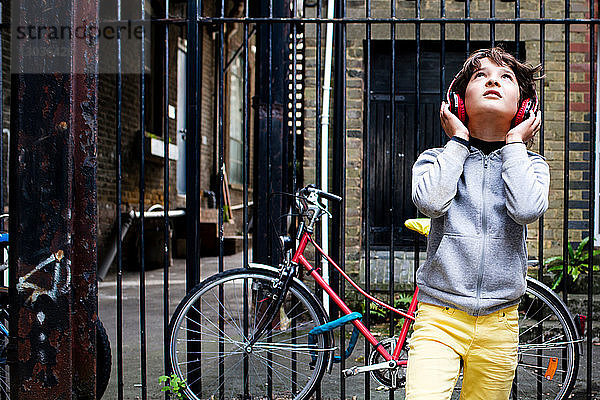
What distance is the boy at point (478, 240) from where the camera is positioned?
7.16 ft

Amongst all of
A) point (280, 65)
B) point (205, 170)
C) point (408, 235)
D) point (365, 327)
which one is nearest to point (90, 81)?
point (365, 327)

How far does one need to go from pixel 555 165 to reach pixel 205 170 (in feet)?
29.1

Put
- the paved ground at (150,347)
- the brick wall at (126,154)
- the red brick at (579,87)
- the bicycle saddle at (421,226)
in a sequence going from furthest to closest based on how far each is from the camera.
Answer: the brick wall at (126,154), the red brick at (579,87), the paved ground at (150,347), the bicycle saddle at (421,226)

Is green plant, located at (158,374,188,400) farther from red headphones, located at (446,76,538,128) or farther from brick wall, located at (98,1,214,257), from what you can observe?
brick wall, located at (98,1,214,257)

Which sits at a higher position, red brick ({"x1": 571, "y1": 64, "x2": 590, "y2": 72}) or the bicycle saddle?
red brick ({"x1": 571, "y1": 64, "x2": 590, "y2": 72})

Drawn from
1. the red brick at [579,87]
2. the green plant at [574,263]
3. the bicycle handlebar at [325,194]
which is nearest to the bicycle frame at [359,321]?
the bicycle handlebar at [325,194]

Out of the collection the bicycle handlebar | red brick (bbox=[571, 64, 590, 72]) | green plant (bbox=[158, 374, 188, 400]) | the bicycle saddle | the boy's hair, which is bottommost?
green plant (bbox=[158, 374, 188, 400])

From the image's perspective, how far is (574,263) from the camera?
5988 mm

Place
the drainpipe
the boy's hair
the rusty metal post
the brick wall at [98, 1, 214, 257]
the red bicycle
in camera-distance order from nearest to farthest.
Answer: the boy's hair < the rusty metal post < the red bicycle < the drainpipe < the brick wall at [98, 1, 214, 257]

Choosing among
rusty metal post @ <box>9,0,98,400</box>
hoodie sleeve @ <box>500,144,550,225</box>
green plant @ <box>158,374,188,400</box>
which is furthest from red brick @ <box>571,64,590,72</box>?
rusty metal post @ <box>9,0,98,400</box>

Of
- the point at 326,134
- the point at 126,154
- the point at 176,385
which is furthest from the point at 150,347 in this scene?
the point at 126,154

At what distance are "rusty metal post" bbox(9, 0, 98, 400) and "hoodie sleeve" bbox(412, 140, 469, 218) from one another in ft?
4.94

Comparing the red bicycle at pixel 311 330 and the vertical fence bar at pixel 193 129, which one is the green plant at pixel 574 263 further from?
the vertical fence bar at pixel 193 129

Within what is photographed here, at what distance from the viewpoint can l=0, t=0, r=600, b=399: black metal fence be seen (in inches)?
108
